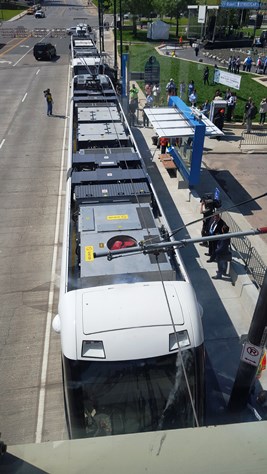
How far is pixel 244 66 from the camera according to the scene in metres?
37.8

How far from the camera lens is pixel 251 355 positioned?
638 cm

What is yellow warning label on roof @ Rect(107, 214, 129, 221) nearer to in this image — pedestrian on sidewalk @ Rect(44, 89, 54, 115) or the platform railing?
the platform railing

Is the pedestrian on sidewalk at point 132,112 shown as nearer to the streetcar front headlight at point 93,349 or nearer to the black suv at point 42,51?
the streetcar front headlight at point 93,349

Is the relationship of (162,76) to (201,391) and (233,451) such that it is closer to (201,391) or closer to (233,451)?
(201,391)

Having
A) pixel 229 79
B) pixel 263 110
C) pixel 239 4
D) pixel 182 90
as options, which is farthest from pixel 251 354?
pixel 239 4

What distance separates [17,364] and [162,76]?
3135 cm

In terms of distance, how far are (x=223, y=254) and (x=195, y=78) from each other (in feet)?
89.3

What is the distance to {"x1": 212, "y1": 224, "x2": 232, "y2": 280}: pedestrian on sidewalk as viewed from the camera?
421 inches

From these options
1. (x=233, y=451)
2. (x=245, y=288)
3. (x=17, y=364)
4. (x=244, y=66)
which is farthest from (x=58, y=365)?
(x=244, y=66)

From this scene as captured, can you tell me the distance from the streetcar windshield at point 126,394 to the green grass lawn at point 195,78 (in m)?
21.4

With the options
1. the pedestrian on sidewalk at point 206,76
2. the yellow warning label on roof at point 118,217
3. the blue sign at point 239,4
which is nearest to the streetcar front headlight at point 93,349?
the yellow warning label on roof at point 118,217

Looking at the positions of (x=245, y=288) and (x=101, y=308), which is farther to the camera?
(x=245, y=288)

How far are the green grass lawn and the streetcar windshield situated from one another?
2142cm

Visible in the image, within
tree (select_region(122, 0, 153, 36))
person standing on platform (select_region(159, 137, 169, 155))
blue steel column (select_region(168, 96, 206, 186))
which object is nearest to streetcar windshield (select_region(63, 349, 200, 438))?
blue steel column (select_region(168, 96, 206, 186))
